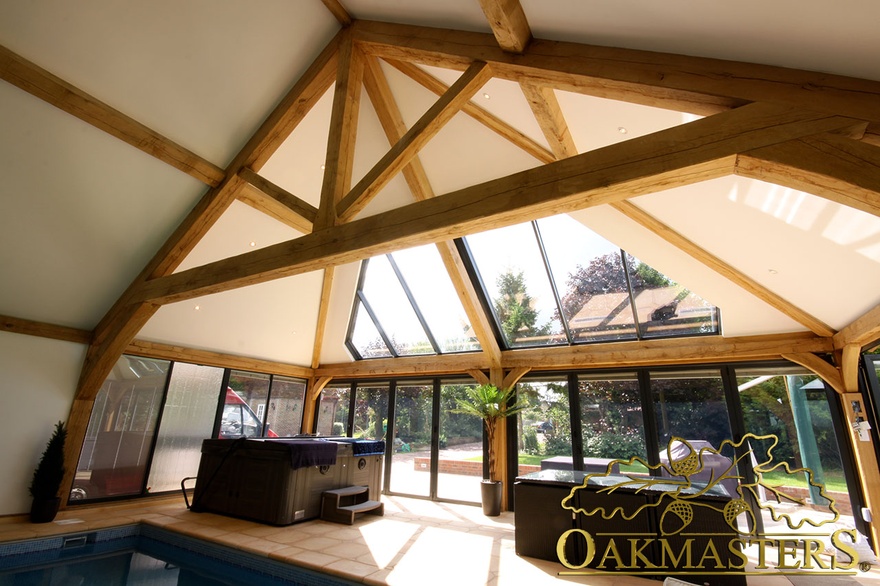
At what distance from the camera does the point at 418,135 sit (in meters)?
3.63

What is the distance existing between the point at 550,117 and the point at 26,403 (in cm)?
691

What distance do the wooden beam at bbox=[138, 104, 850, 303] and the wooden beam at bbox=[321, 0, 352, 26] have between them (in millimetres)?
2465

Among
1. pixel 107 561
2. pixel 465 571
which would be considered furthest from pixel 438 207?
pixel 107 561

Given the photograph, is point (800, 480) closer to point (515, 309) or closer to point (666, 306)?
point (666, 306)

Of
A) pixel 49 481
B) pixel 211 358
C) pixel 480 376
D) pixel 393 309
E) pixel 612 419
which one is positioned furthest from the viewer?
pixel 393 309

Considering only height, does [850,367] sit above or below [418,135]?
below

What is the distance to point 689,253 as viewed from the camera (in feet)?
14.6

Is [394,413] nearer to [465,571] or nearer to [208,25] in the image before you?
[465,571]

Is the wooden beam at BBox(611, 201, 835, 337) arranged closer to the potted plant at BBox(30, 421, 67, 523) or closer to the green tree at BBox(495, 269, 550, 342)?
the green tree at BBox(495, 269, 550, 342)

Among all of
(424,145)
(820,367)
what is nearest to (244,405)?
(424,145)

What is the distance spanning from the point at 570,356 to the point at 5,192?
692cm

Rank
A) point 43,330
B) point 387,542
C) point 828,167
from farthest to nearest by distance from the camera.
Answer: point 43,330 < point 387,542 < point 828,167

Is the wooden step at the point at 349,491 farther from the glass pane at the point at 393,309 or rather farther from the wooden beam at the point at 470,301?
the wooden beam at the point at 470,301

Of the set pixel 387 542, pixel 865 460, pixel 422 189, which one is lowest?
pixel 387 542
